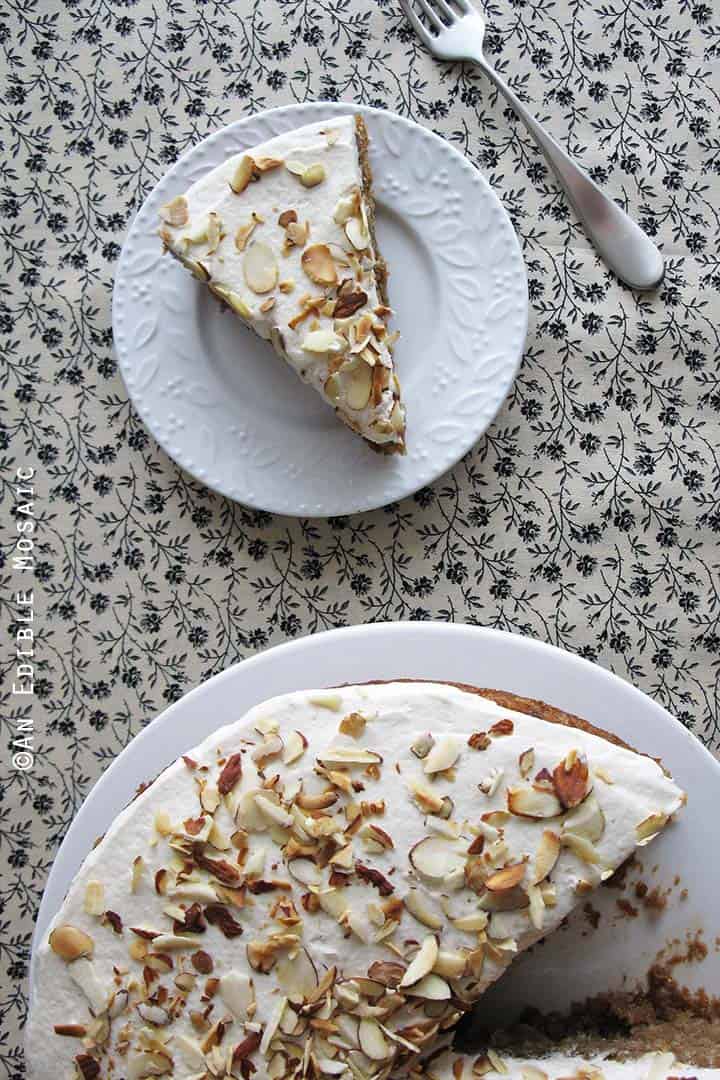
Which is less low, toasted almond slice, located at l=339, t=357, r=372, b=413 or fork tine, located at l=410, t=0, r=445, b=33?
fork tine, located at l=410, t=0, r=445, b=33

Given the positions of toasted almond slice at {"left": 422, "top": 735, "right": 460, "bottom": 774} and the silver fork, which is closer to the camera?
toasted almond slice at {"left": 422, "top": 735, "right": 460, "bottom": 774}

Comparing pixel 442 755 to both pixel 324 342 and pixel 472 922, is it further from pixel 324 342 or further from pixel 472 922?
pixel 324 342

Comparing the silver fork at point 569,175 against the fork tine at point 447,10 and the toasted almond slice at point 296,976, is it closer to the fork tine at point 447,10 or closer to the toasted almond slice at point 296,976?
the fork tine at point 447,10

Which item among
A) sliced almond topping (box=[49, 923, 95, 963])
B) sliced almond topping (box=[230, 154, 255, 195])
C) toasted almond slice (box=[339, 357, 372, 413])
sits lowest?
sliced almond topping (box=[49, 923, 95, 963])

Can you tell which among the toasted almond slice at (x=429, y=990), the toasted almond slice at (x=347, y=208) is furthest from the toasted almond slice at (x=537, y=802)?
the toasted almond slice at (x=347, y=208)

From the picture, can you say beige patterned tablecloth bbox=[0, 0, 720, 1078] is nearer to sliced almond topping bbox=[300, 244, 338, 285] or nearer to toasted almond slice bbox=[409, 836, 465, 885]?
sliced almond topping bbox=[300, 244, 338, 285]

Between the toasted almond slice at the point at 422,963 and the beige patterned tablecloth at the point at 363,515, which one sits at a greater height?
the beige patterned tablecloth at the point at 363,515

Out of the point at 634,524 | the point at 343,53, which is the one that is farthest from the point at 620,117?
the point at 634,524

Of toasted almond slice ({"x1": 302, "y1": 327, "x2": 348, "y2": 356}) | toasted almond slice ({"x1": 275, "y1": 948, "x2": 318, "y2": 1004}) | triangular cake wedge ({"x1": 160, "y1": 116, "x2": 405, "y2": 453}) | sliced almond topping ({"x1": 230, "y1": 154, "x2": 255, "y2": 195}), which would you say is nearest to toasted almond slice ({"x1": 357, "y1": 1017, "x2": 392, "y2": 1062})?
toasted almond slice ({"x1": 275, "y1": 948, "x2": 318, "y2": 1004})

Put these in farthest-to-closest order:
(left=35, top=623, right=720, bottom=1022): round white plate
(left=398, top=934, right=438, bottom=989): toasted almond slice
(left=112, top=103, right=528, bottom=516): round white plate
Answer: (left=112, top=103, right=528, bottom=516): round white plate
(left=35, top=623, right=720, bottom=1022): round white plate
(left=398, top=934, right=438, bottom=989): toasted almond slice
